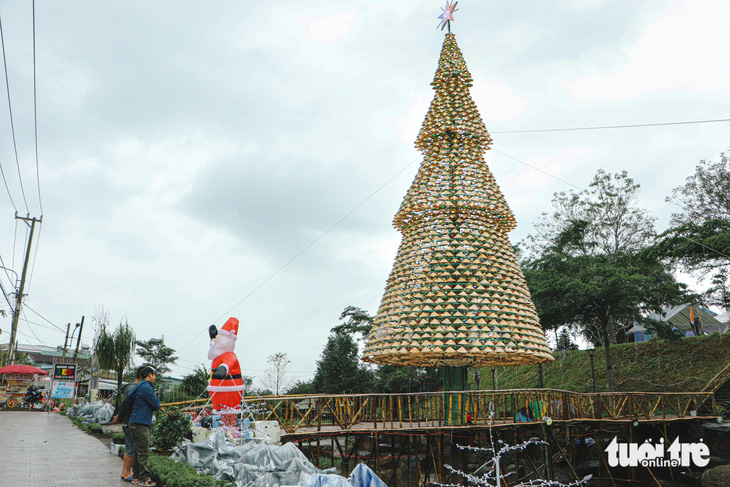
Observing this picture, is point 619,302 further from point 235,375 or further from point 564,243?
point 235,375

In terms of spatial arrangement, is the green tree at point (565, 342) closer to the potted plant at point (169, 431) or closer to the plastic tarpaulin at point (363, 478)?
the potted plant at point (169, 431)

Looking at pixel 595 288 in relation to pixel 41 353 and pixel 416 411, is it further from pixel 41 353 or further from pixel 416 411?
pixel 41 353

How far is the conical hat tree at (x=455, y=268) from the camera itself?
39.9 ft

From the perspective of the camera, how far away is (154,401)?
25.0ft

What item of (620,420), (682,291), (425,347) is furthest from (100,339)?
(682,291)

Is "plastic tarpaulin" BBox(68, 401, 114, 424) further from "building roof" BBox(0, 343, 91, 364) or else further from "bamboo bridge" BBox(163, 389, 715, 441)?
"building roof" BBox(0, 343, 91, 364)

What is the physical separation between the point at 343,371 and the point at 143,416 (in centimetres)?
2783

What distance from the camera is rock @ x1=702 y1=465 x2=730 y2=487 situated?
13.7 meters

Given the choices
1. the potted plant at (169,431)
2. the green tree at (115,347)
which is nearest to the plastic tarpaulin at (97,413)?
the green tree at (115,347)

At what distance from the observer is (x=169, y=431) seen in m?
9.53

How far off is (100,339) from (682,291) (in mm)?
27116

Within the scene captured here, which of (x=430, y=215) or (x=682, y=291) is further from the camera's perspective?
(x=682, y=291)

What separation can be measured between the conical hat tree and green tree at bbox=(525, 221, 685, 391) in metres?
11.5

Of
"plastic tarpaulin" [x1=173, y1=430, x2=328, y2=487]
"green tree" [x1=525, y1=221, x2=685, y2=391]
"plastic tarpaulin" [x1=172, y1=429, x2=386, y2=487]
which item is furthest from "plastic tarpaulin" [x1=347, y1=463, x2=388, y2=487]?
"green tree" [x1=525, y1=221, x2=685, y2=391]
